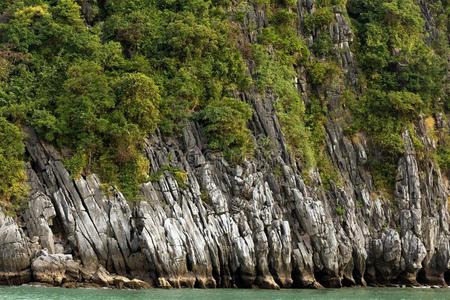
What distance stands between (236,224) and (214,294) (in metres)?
6.72

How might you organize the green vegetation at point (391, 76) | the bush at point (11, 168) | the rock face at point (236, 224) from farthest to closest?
the green vegetation at point (391, 76) → the bush at point (11, 168) → the rock face at point (236, 224)

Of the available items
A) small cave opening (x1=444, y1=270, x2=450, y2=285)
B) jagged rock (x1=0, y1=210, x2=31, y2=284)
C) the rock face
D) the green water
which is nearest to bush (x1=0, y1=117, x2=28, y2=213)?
the rock face

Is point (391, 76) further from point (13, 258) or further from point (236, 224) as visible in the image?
point (13, 258)

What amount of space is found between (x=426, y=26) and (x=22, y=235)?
3790cm

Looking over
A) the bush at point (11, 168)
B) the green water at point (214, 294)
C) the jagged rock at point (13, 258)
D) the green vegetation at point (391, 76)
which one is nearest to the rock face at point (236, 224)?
the jagged rock at point (13, 258)

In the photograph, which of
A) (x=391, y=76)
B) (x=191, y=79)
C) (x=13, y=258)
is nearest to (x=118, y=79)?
(x=191, y=79)

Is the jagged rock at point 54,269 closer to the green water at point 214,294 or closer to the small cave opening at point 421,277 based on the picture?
the green water at point 214,294

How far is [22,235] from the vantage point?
118 ft

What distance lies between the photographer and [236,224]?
135 feet

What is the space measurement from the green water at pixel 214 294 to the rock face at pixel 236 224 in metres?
1.88

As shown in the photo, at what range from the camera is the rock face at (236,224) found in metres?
37.2

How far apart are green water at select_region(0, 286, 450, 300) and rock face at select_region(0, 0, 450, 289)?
1884mm

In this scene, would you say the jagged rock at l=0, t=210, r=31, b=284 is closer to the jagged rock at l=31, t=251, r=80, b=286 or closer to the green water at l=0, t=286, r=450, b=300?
the jagged rock at l=31, t=251, r=80, b=286

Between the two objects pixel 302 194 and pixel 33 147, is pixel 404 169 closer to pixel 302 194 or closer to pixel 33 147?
pixel 302 194
